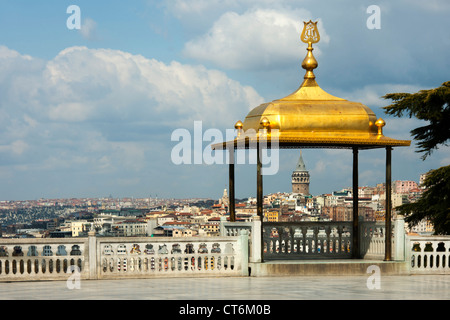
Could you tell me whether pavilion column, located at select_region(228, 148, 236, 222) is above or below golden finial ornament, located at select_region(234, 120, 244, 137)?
below

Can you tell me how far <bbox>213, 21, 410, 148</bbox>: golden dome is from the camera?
15969 millimetres

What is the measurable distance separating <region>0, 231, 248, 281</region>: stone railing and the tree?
419 inches

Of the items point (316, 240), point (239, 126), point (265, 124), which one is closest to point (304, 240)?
point (316, 240)

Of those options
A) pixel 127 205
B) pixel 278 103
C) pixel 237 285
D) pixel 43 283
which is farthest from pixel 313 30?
pixel 127 205

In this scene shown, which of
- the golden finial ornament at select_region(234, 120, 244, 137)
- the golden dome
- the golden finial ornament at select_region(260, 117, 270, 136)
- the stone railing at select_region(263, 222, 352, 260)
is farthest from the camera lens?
the stone railing at select_region(263, 222, 352, 260)

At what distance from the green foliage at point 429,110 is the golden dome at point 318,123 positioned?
8115 mm

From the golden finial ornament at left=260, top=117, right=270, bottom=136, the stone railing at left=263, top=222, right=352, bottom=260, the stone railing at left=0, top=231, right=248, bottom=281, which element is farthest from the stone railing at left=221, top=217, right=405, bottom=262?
the golden finial ornament at left=260, top=117, right=270, bottom=136

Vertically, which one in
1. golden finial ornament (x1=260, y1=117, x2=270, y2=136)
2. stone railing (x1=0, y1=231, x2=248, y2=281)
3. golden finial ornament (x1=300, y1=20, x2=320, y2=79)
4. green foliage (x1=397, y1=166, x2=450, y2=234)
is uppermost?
golden finial ornament (x1=300, y1=20, x2=320, y2=79)

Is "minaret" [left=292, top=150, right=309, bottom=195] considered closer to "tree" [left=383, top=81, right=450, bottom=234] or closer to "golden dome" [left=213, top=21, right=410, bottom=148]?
"tree" [left=383, top=81, right=450, bottom=234]

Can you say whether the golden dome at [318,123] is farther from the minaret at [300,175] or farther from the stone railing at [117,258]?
the minaret at [300,175]

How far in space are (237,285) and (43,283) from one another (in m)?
3.59

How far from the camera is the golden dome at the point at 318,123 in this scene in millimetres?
15969

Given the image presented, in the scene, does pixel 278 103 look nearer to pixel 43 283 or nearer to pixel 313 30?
pixel 313 30

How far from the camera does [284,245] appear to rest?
18125 mm
